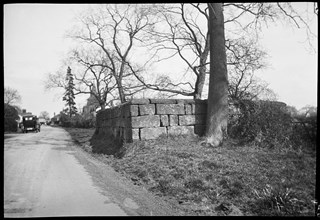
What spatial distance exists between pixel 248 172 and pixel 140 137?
3925 mm

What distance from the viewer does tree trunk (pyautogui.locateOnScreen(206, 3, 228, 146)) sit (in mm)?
7371

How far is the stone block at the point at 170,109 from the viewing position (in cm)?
789

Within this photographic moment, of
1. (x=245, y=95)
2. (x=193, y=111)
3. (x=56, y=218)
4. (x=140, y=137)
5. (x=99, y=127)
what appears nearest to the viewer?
(x=56, y=218)

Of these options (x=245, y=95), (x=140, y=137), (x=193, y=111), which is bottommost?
(x=140, y=137)

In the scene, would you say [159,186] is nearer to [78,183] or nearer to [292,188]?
[78,183]

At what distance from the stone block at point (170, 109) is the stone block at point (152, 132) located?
2.01ft

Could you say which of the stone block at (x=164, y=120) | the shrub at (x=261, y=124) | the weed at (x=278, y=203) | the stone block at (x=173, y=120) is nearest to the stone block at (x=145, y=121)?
the stone block at (x=164, y=120)

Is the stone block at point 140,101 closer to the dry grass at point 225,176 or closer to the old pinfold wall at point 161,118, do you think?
the old pinfold wall at point 161,118

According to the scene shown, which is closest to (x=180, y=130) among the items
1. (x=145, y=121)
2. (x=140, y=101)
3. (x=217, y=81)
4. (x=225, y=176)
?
(x=145, y=121)

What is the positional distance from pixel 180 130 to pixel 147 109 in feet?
4.88

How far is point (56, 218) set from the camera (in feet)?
10.6

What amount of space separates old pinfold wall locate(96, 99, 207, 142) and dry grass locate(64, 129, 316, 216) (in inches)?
24.0

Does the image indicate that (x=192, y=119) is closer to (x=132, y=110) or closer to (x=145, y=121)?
(x=145, y=121)

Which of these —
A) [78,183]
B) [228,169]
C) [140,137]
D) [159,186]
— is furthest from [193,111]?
[78,183]
